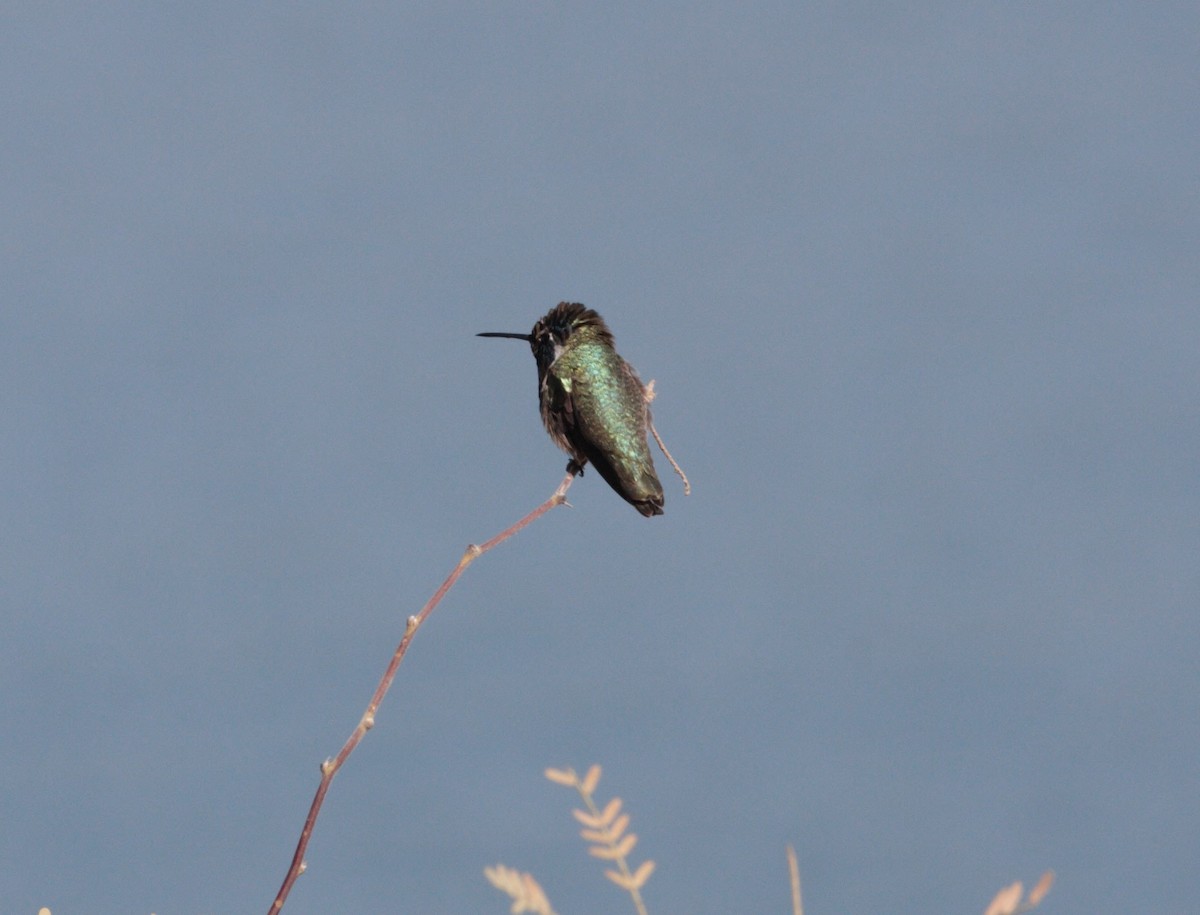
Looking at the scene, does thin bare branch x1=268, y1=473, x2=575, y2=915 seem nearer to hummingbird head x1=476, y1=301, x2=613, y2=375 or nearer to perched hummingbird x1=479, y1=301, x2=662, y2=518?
perched hummingbird x1=479, y1=301, x2=662, y2=518

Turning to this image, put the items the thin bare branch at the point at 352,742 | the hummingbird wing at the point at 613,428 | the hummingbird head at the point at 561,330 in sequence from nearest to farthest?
the thin bare branch at the point at 352,742
the hummingbird wing at the point at 613,428
the hummingbird head at the point at 561,330

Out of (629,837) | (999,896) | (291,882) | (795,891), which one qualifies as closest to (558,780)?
(629,837)

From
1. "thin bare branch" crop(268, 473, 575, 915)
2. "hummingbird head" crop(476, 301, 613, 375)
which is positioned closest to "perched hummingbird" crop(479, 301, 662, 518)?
"hummingbird head" crop(476, 301, 613, 375)

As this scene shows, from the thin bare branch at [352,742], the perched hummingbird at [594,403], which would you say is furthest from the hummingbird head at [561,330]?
the thin bare branch at [352,742]

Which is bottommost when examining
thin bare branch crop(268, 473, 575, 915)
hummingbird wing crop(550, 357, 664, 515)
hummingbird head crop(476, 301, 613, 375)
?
thin bare branch crop(268, 473, 575, 915)

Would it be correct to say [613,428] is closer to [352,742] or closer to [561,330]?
[561,330]

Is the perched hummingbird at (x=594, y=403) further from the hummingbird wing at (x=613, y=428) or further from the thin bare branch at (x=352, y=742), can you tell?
the thin bare branch at (x=352, y=742)

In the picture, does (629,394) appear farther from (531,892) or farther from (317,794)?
(531,892)

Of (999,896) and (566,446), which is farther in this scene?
(566,446)
